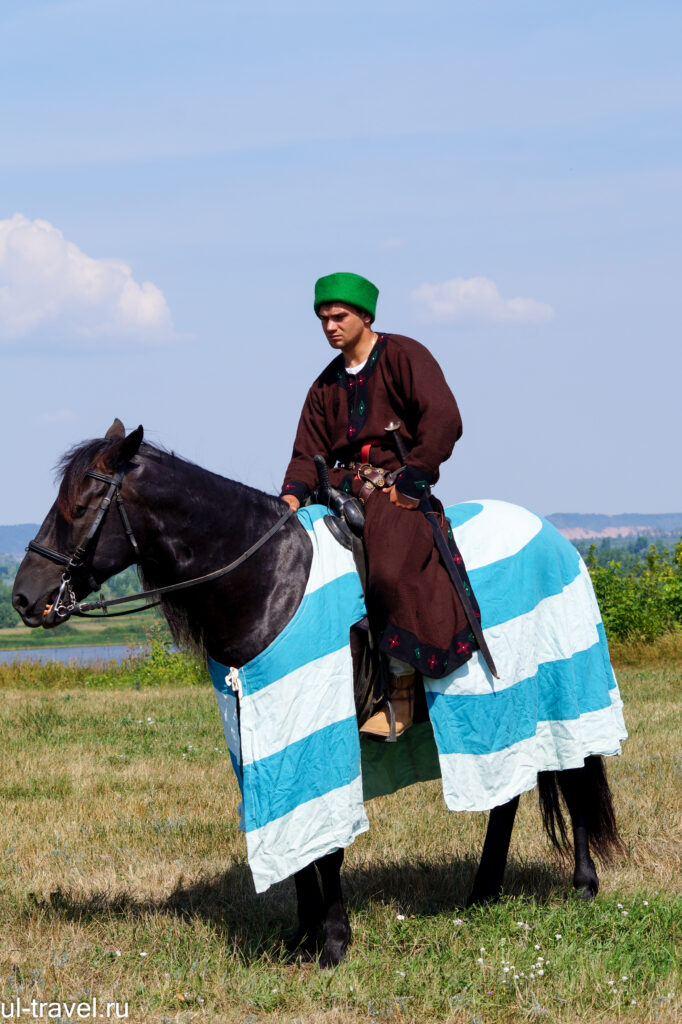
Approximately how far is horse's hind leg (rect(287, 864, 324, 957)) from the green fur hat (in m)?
2.65

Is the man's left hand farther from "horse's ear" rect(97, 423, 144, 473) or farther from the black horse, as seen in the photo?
"horse's ear" rect(97, 423, 144, 473)

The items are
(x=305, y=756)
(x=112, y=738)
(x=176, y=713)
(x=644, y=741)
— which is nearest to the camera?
(x=305, y=756)

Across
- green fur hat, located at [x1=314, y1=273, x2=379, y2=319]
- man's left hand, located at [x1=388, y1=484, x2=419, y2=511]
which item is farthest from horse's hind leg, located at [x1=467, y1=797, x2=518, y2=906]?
green fur hat, located at [x1=314, y1=273, x2=379, y2=319]

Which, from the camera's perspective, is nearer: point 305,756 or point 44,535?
point 44,535

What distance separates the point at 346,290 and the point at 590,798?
302 cm

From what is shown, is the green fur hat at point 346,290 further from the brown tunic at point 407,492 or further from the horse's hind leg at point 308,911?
the horse's hind leg at point 308,911

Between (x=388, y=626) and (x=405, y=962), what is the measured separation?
4.96 ft

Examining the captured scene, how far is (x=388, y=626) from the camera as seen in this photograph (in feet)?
14.3

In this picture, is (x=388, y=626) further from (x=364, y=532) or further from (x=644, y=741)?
(x=644, y=741)

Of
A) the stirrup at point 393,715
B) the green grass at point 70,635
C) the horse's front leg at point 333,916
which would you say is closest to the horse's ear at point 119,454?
the stirrup at point 393,715

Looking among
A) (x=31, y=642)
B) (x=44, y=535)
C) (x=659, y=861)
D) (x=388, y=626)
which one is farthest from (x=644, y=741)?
(x=31, y=642)

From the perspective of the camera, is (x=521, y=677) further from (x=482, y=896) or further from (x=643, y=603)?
(x=643, y=603)

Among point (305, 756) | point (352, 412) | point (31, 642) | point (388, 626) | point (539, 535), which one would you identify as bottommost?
point (31, 642)

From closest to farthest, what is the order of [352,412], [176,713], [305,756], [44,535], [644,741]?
[44,535]
[305,756]
[352,412]
[644,741]
[176,713]
